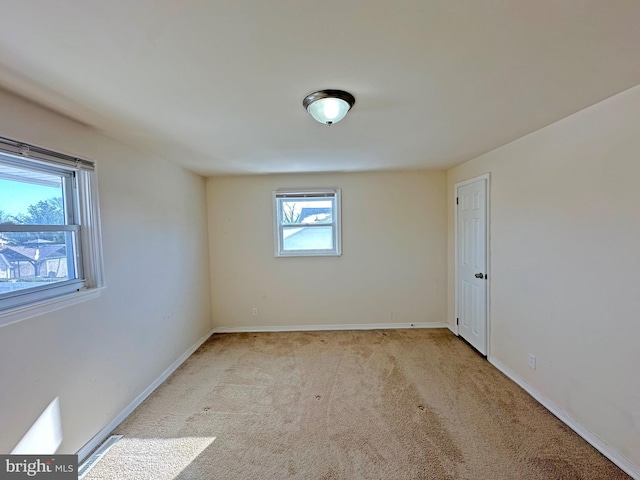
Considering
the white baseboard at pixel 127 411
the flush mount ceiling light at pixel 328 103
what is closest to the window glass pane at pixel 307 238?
the white baseboard at pixel 127 411

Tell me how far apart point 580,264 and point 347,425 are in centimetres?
205

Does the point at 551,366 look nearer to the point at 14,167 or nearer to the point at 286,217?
the point at 286,217

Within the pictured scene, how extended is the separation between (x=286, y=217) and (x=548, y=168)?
300cm

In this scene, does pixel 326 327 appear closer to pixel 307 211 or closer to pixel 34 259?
pixel 307 211

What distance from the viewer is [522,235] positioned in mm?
2541

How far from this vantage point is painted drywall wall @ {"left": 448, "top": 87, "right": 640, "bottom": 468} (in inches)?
65.9

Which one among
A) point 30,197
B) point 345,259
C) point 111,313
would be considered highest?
point 30,197

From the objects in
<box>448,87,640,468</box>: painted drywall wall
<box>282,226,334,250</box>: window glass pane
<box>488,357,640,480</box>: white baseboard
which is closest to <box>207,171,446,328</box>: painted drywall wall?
<box>282,226,334,250</box>: window glass pane

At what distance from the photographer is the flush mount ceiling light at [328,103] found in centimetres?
156

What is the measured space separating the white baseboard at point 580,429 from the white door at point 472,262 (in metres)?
0.60

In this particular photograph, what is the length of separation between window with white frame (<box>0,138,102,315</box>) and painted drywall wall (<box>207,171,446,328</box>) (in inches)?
81.9

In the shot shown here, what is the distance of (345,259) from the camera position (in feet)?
13.5

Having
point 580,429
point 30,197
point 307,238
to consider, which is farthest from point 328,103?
point 580,429

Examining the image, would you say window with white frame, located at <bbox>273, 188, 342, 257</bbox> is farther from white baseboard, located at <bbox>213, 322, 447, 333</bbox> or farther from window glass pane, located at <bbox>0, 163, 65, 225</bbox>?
window glass pane, located at <bbox>0, 163, 65, 225</bbox>
